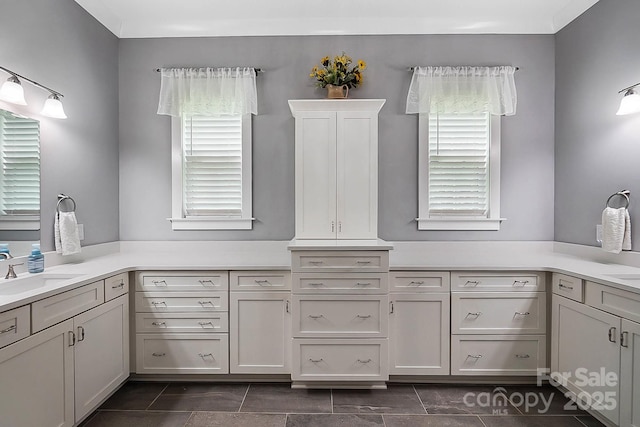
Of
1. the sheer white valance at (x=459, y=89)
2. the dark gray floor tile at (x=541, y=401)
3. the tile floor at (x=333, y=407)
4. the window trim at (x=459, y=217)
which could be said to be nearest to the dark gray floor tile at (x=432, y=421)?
the tile floor at (x=333, y=407)

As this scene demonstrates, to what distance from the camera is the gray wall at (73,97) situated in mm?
2215

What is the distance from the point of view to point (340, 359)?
97.3 inches

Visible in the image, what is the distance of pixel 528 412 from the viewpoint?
7.51ft

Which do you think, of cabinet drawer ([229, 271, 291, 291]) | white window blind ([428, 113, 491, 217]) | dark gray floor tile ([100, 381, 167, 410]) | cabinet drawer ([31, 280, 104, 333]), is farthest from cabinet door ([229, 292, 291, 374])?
white window blind ([428, 113, 491, 217])

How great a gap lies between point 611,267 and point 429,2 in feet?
7.74

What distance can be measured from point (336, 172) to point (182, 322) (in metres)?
1.60

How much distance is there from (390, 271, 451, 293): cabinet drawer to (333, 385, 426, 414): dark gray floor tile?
2.34ft

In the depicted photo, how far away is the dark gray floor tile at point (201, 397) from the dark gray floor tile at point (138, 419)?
0.22ft

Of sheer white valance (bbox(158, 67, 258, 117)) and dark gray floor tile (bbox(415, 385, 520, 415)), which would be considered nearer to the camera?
dark gray floor tile (bbox(415, 385, 520, 415))

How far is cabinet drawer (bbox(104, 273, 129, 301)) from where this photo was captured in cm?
230

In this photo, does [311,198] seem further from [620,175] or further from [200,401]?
[620,175]

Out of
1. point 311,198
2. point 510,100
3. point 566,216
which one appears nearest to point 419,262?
point 311,198

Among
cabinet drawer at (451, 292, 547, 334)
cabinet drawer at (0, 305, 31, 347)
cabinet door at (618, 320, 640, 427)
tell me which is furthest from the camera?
cabinet drawer at (451, 292, 547, 334)

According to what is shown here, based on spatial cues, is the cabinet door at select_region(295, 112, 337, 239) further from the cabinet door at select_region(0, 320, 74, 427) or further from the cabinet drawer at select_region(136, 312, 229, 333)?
the cabinet door at select_region(0, 320, 74, 427)
